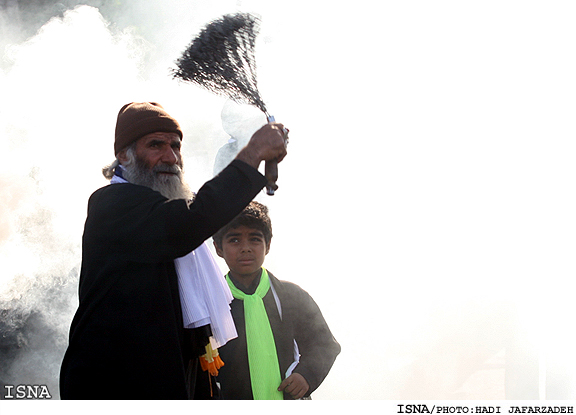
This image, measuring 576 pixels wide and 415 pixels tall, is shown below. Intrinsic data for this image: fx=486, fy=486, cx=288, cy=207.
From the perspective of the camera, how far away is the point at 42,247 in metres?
4.09

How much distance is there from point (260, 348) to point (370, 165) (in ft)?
8.16

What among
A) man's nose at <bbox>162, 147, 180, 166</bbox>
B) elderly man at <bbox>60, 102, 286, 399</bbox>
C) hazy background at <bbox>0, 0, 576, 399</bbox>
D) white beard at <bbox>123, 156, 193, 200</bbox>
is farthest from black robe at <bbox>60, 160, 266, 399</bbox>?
hazy background at <bbox>0, 0, 576, 399</bbox>

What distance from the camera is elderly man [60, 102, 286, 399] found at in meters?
1.81

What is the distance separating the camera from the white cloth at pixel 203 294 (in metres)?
2.02

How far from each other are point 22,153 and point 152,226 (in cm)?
291

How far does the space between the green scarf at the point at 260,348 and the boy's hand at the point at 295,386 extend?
49 mm

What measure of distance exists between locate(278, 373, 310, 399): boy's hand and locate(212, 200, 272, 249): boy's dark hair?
0.85m

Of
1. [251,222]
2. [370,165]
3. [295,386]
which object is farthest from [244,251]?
[370,165]

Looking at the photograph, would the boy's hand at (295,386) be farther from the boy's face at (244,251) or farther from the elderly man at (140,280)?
the elderly man at (140,280)

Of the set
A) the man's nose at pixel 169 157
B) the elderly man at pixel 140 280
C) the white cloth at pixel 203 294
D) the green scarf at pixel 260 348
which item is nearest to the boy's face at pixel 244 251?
the green scarf at pixel 260 348

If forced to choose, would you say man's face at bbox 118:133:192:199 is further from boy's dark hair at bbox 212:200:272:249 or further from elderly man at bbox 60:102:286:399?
boy's dark hair at bbox 212:200:272:249

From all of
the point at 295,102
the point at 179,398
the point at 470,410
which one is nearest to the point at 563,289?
the point at 470,410

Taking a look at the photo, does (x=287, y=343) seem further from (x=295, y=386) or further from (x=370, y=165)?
(x=370, y=165)

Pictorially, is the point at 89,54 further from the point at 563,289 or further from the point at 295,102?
the point at 563,289
